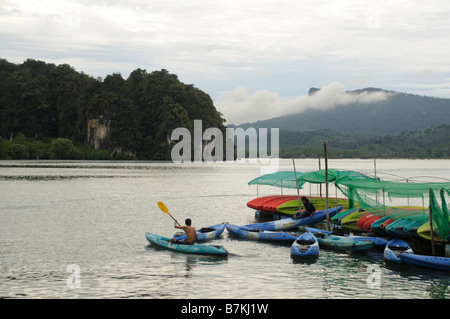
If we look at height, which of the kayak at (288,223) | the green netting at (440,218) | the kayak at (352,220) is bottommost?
the kayak at (288,223)

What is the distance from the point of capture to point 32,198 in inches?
1825

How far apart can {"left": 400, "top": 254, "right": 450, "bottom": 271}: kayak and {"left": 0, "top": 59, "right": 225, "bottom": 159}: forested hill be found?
472 ft

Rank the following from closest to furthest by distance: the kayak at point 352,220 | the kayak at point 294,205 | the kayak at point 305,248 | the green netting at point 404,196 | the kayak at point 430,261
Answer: the kayak at point 430,261 < the green netting at point 404,196 < the kayak at point 305,248 < the kayak at point 352,220 < the kayak at point 294,205

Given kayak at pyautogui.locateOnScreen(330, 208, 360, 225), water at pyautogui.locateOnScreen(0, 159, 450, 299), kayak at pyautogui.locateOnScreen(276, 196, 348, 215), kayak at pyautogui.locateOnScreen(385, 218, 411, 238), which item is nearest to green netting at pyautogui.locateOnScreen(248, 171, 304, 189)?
kayak at pyautogui.locateOnScreen(276, 196, 348, 215)

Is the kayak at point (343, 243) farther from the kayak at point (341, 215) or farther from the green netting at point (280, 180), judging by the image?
the green netting at point (280, 180)

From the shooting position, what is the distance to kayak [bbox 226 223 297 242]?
82.5ft

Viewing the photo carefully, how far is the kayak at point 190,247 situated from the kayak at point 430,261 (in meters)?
7.46

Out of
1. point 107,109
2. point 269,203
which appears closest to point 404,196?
point 269,203

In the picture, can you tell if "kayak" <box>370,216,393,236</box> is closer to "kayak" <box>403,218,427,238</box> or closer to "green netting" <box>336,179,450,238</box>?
"green netting" <box>336,179,450,238</box>

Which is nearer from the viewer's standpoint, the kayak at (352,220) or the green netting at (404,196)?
the green netting at (404,196)

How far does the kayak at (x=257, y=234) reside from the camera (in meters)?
25.1

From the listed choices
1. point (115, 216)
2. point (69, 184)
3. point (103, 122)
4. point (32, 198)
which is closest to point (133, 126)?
point (103, 122)

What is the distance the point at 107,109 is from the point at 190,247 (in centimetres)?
14595

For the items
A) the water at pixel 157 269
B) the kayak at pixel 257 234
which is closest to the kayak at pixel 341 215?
the kayak at pixel 257 234
